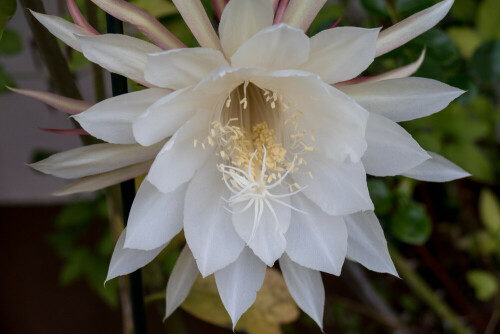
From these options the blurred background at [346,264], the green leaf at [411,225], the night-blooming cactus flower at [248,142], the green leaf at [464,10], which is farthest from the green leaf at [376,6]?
the green leaf at [464,10]

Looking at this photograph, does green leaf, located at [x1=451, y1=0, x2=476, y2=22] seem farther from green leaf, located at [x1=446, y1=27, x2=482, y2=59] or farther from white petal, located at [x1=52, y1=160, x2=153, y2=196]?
white petal, located at [x1=52, y1=160, x2=153, y2=196]

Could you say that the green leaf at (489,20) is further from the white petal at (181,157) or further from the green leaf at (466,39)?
the white petal at (181,157)

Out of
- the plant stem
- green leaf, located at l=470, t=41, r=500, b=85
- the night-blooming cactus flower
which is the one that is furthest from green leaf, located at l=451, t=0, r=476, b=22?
the night-blooming cactus flower

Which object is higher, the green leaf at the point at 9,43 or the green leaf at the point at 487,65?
the green leaf at the point at 9,43

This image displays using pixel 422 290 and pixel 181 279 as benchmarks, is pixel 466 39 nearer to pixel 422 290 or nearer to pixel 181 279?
pixel 422 290

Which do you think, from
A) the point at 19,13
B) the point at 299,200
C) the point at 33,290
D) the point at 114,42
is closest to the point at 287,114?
the point at 299,200

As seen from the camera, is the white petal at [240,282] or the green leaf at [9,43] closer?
the white petal at [240,282]
